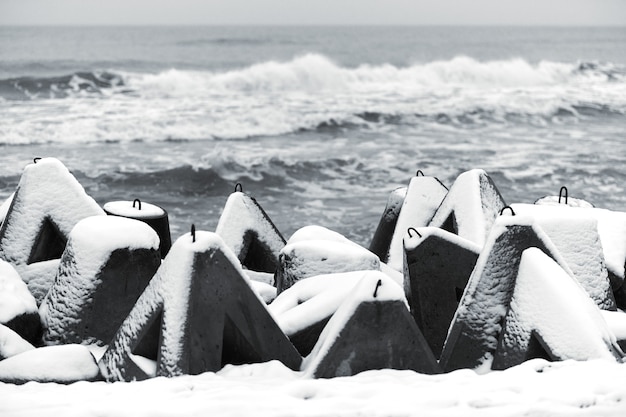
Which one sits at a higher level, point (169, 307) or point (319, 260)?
point (319, 260)

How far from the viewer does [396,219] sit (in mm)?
5922

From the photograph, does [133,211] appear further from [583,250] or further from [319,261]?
[583,250]

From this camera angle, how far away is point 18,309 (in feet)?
12.5

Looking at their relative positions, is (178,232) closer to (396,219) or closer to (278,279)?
(396,219)

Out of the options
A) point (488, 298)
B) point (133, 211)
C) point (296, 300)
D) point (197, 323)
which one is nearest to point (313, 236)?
point (296, 300)

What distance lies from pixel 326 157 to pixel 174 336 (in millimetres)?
10794

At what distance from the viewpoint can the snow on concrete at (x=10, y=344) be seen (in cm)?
351

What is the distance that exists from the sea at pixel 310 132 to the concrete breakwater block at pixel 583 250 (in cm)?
415

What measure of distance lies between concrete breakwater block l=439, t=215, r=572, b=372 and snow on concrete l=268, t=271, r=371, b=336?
1.81 feet

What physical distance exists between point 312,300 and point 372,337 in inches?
20.6

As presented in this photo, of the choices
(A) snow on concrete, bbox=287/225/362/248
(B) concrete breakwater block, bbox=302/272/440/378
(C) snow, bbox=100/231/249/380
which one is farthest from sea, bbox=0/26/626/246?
(C) snow, bbox=100/231/249/380

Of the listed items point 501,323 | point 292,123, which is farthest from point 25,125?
point 501,323

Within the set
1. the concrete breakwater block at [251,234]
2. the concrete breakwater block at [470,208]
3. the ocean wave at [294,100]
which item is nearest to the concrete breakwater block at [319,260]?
the concrete breakwater block at [470,208]

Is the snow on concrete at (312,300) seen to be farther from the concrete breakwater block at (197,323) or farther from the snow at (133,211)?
the snow at (133,211)
